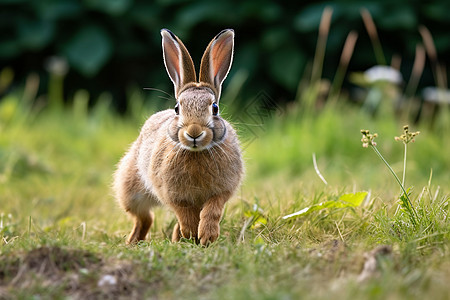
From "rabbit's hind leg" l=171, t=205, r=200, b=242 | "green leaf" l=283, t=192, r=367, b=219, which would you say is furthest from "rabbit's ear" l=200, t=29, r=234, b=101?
"green leaf" l=283, t=192, r=367, b=219

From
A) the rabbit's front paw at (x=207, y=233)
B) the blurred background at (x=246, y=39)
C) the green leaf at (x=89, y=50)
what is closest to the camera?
the rabbit's front paw at (x=207, y=233)

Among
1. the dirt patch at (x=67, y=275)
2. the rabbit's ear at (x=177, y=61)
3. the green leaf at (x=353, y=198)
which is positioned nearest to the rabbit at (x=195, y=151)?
the rabbit's ear at (x=177, y=61)

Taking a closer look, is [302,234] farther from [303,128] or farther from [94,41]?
[94,41]

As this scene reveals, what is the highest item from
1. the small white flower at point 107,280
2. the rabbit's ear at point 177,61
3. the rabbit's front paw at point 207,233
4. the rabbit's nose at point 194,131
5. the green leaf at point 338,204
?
the rabbit's ear at point 177,61

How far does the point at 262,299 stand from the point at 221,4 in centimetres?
594

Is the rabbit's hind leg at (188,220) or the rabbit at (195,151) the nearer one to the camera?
the rabbit at (195,151)

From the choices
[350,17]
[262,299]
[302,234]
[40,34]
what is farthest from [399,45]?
[262,299]

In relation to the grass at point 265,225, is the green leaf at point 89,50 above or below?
above

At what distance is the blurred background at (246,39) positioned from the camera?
7.50 m

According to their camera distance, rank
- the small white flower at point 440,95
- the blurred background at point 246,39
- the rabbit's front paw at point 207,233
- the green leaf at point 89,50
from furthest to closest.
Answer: the green leaf at point 89,50
the blurred background at point 246,39
the small white flower at point 440,95
the rabbit's front paw at point 207,233

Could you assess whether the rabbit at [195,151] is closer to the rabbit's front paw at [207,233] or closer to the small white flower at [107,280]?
the rabbit's front paw at [207,233]

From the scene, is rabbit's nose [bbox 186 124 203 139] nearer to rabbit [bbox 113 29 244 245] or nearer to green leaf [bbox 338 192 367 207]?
rabbit [bbox 113 29 244 245]

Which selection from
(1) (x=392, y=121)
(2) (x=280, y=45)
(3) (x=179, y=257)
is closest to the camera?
(3) (x=179, y=257)

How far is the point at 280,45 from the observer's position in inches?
308
